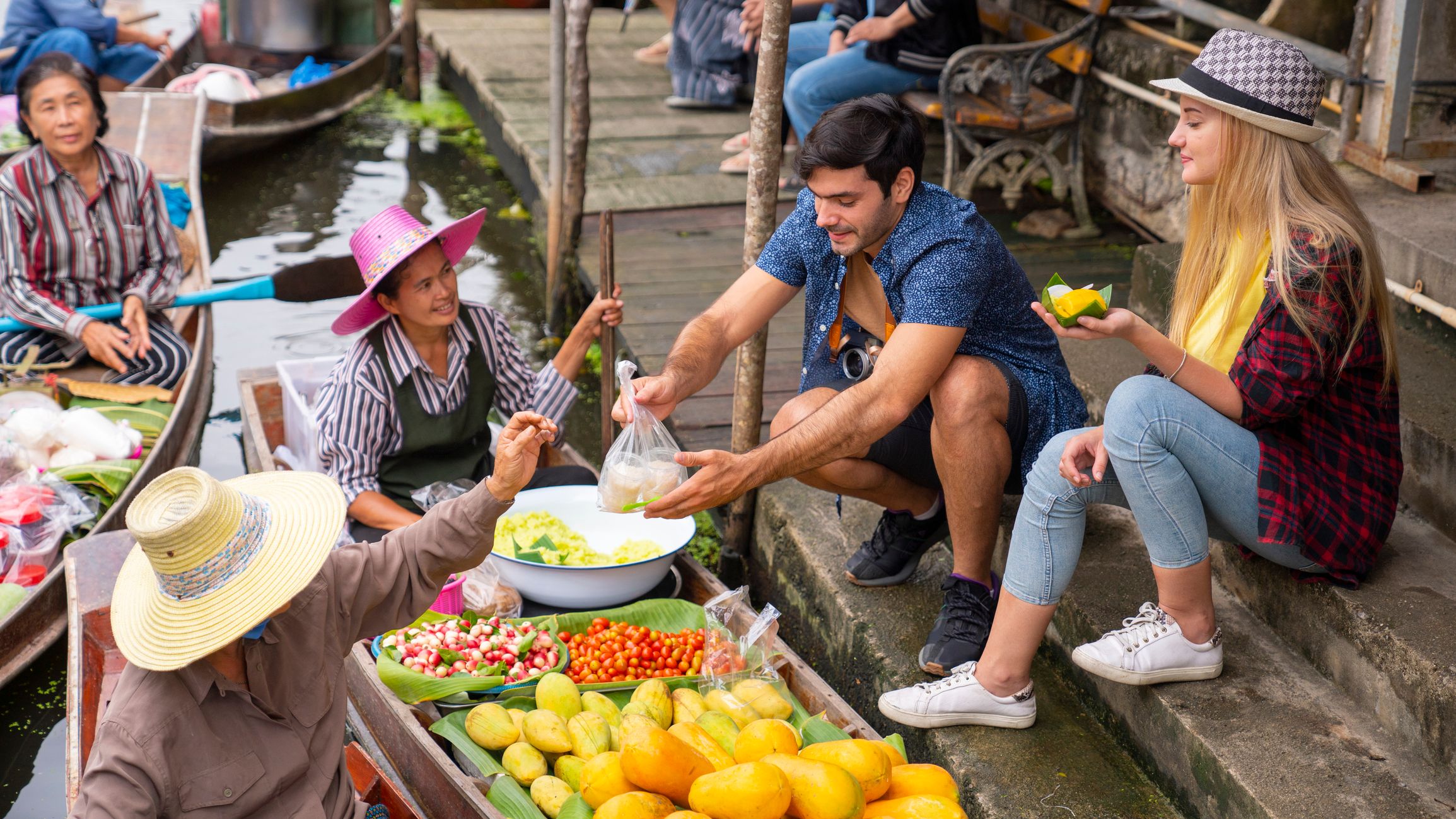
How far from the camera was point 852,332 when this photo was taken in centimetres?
313

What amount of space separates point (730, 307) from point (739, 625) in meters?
0.78

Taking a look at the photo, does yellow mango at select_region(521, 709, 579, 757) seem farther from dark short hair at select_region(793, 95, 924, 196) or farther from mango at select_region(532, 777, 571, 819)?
dark short hair at select_region(793, 95, 924, 196)

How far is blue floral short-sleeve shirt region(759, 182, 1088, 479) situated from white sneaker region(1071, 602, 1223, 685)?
1.54 feet

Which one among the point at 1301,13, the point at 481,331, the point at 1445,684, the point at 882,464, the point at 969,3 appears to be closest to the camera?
the point at 1445,684

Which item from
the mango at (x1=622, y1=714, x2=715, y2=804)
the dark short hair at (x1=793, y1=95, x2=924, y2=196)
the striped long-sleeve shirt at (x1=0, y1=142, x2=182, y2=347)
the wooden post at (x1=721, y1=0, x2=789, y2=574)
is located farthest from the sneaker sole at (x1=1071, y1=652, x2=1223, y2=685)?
the striped long-sleeve shirt at (x1=0, y1=142, x2=182, y2=347)

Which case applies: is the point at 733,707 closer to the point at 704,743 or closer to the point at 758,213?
the point at 704,743

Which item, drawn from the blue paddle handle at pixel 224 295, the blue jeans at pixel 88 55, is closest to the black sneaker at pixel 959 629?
the blue paddle handle at pixel 224 295

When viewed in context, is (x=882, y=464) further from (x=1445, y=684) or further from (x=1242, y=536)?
(x=1445, y=684)

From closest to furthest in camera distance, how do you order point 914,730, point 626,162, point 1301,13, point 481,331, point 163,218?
1. point 914,730
2. point 481,331
3. point 163,218
4. point 1301,13
5. point 626,162

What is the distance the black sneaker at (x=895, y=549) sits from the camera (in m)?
3.21

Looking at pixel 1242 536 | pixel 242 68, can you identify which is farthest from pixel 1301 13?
pixel 242 68

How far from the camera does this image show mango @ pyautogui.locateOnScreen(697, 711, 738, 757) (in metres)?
2.49

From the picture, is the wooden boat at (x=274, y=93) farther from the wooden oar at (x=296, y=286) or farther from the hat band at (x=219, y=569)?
the hat band at (x=219, y=569)

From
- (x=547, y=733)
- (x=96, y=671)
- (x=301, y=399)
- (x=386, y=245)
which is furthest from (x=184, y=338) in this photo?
(x=547, y=733)
